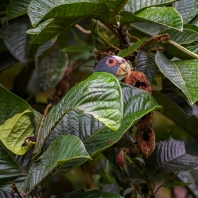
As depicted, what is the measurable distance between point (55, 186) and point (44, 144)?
1.03m

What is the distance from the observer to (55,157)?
0.49m

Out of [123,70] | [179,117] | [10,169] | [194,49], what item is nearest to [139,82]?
[123,70]

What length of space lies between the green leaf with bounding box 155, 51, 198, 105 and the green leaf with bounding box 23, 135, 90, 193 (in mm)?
209

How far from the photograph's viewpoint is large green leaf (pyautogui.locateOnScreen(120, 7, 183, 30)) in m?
0.64

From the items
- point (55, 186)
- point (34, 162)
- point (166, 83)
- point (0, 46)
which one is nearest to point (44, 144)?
point (34, 162)

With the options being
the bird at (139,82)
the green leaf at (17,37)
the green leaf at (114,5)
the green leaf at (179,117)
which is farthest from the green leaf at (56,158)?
the green leaf at (17,37)

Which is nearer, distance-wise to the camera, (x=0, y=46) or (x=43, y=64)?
(x=0, y=46)

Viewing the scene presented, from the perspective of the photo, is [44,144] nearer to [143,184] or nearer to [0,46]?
[143,184]

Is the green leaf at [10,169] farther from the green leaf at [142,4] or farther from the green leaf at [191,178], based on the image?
the green leaf at [191,178]

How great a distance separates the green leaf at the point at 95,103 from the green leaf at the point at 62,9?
0.48 ft

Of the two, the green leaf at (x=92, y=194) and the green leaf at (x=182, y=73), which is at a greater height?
the green leaf at (x=182, y=73)

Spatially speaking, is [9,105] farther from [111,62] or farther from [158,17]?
[158,17]

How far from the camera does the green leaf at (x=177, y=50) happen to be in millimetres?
667

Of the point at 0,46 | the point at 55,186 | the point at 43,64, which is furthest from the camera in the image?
the point at 55,186
